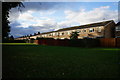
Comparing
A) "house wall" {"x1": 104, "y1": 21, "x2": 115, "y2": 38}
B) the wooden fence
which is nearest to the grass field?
the wooden fence

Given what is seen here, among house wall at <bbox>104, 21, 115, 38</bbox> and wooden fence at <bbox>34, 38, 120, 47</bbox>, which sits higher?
house wall at <bbox>104, 21, 115, 38</bbox>

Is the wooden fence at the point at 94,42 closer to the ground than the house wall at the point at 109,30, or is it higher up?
closer to the ground

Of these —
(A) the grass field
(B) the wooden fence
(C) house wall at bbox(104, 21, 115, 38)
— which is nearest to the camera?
(A) the grass field

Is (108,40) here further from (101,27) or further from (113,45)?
(101,27)

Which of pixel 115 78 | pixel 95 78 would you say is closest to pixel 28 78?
pixel 95 78

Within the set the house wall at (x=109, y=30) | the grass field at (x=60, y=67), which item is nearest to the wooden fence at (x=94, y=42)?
the house wall at (x=109, y=30)

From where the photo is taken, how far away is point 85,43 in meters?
19.7

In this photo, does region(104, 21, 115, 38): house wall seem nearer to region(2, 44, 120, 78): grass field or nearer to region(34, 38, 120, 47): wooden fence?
region(34, 38, 120, 47): wooden fence

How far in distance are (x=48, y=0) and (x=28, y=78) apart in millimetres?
6283

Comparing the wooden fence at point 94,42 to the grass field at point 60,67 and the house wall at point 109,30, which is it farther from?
the grass field at point 60,67

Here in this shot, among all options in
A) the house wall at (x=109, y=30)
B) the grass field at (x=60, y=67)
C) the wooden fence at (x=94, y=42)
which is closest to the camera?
the grass field at (x=60, y=67)

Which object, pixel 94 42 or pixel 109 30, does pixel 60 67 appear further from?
pixel 109 30

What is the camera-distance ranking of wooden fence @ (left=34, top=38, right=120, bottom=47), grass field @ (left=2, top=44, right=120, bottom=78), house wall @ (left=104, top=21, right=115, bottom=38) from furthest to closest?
house wall @ (left=104, top=21, right=115, bottom=38) < wooden fence @ (left=34, top=38, right=120, bottom=47) < grass field @ (left=2, top=44, right=120, bottom=78)

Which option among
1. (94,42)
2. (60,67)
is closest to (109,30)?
(94,42)
